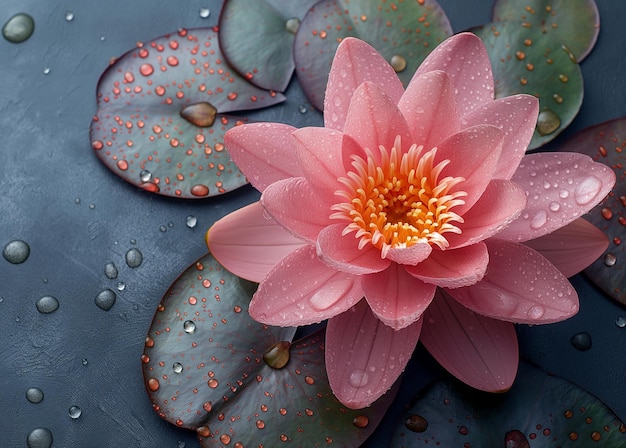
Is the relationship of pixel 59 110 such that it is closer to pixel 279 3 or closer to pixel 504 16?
pixel 279 3

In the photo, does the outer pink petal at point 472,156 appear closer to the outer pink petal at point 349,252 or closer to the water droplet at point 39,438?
the outer pink petal at point 349,252

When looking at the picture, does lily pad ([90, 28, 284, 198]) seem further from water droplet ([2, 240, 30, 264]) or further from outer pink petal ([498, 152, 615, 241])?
outer pink petal ([498, 152, 615, 241])

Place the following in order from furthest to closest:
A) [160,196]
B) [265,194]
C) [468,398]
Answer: [160,196] < [468,398] < [265,194]

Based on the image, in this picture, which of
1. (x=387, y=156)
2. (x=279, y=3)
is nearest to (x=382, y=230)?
(x=387, y=156)

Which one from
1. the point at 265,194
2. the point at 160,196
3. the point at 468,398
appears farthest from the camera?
the point at 160,196

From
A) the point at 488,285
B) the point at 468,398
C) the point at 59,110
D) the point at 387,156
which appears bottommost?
the point at 468,398

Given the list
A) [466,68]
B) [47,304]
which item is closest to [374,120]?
[466,68]

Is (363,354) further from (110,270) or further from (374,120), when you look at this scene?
(110,270)

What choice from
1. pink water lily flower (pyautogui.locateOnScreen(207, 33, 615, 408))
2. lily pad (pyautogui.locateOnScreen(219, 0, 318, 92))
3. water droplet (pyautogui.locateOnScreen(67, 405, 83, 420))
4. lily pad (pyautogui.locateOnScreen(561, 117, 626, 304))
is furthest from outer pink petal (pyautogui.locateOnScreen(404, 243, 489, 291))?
water droplet (pyautogui.locateOnScreen(67, 405, 83, 420))
